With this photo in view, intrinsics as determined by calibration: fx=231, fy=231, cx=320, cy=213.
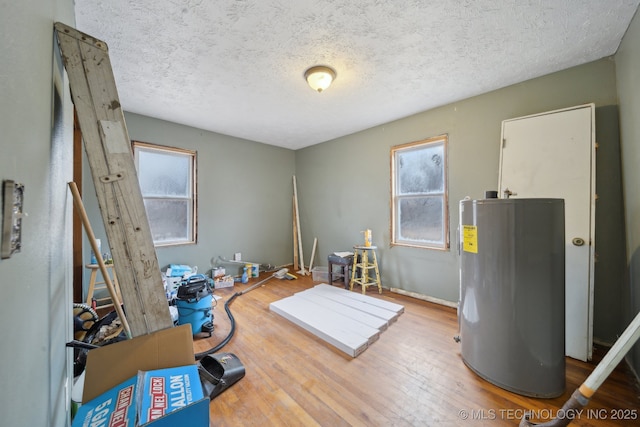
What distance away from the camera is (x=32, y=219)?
27.9 inches

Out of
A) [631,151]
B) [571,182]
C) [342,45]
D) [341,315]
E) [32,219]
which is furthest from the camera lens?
[341,315]

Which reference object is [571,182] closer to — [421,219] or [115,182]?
[421,219]

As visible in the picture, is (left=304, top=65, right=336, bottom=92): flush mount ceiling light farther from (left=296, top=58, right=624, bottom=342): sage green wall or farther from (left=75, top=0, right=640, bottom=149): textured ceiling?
(left=296, top=58, right=624, bottom=342): sage green wall

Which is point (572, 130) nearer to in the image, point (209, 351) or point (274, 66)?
point (274, 66)

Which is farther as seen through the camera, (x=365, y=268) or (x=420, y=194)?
(x=365, y=268)

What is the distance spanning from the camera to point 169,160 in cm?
352

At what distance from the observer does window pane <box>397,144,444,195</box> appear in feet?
10.1

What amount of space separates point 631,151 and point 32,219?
3423 mm

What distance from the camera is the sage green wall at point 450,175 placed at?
2.00 meters

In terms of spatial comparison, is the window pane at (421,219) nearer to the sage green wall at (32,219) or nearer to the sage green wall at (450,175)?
the sage green wall at (450,175)

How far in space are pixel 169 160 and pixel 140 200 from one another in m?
2.68

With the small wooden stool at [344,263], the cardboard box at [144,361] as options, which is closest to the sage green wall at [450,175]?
the small wooden stool at [344,263]

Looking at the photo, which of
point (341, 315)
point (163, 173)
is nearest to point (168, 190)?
point (163, 173)

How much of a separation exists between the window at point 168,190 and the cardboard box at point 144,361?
249 cm
